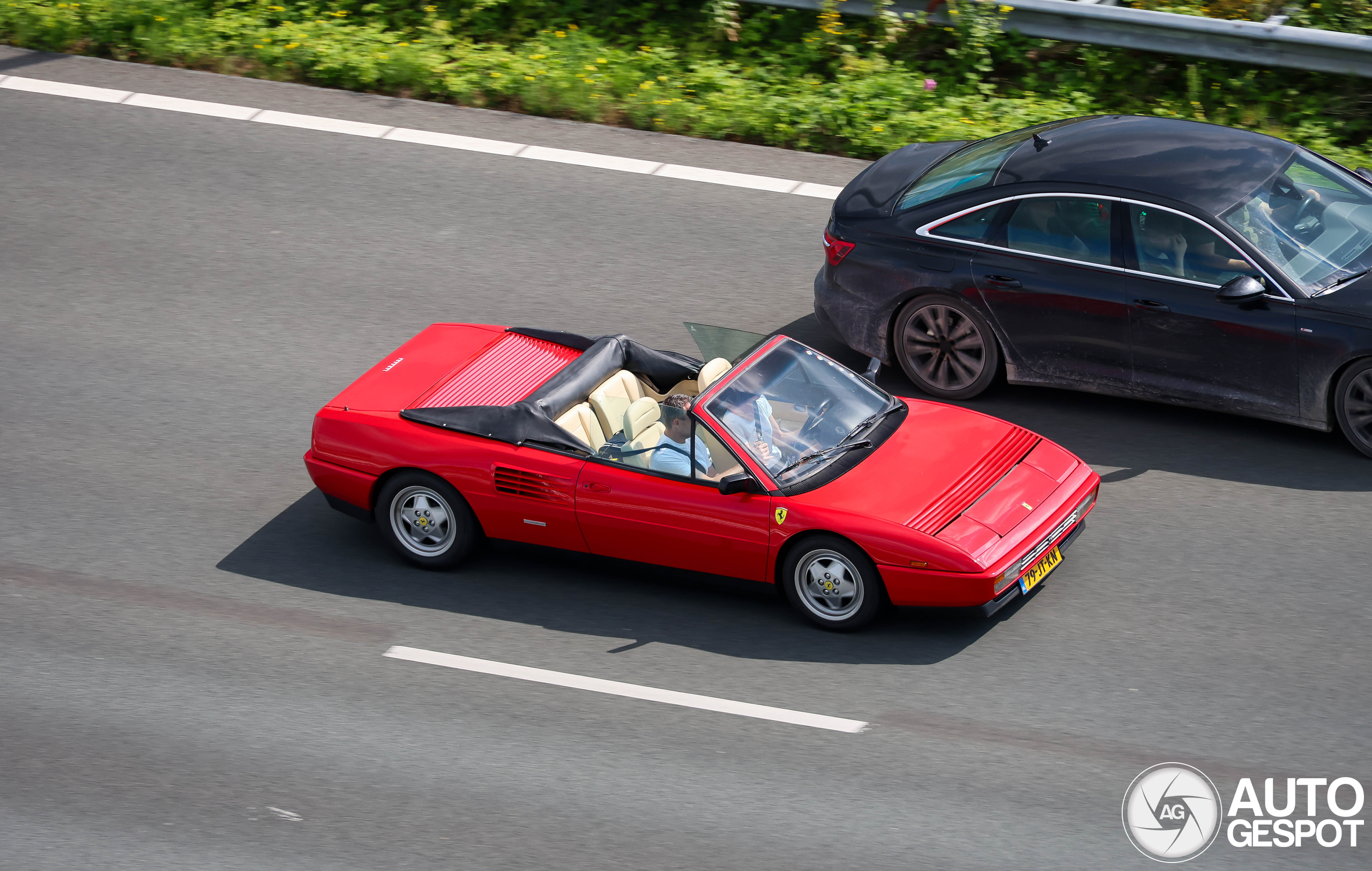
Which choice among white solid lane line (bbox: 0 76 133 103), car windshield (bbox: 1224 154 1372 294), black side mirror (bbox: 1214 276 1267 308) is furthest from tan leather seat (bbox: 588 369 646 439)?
white solid lane line (bbox: 0 76 133 103)

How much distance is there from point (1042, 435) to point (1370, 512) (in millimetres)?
1901

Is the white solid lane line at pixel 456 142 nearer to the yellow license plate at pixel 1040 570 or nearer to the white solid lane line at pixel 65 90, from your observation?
the white solid lane line at pixel 65 90

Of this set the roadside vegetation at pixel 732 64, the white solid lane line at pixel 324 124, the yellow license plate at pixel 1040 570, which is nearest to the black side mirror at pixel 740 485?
the yellow license plate at pixel 1040 570

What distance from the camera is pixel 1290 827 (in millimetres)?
6863

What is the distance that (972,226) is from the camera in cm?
1005

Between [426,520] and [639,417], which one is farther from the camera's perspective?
[426,520]

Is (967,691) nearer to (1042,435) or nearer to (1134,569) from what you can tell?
(1134,569)

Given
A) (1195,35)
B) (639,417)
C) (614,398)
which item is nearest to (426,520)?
(614,398)

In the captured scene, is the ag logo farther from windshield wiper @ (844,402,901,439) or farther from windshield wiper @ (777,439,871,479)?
windshield wiper @ (844,402,901,439)

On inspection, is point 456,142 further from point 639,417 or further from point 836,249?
point 639,417

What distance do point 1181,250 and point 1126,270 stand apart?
1.09 feet

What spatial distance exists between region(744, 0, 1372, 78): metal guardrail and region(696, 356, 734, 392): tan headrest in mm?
6714

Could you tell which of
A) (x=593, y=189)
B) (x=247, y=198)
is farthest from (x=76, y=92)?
(x=593, y=189)

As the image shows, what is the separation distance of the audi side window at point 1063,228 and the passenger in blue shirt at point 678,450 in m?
2.72
